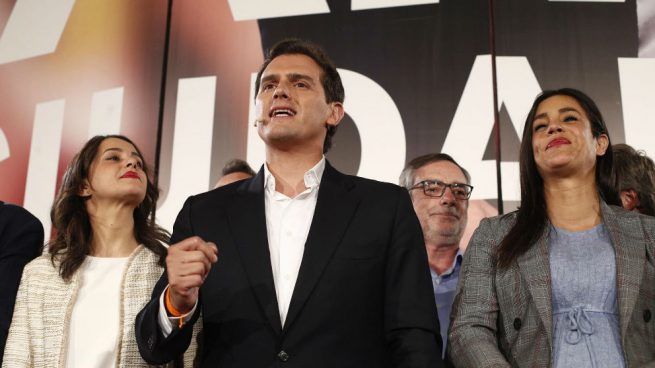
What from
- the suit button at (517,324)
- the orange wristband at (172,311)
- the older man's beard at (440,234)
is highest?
the older man's beard at (440,234)

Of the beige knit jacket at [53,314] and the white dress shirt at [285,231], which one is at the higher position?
the white dress shirt at [285,231]

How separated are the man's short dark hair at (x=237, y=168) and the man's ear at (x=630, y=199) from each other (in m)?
1.85

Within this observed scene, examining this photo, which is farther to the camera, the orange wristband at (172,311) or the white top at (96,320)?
the white top at (96,320)

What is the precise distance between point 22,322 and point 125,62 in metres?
2.23

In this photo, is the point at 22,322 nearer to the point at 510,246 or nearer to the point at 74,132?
the point at 510,246

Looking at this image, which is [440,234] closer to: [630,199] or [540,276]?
[630,199]

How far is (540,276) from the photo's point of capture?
203cm

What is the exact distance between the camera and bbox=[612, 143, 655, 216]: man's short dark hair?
107 inches

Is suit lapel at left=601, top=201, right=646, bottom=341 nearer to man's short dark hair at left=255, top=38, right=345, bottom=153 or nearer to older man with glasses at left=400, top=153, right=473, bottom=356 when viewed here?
man's short dark hair at left=255, top=38, right=345, bottom=153

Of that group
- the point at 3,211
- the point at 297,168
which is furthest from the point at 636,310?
the point at 3,211

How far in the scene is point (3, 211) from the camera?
255 centimetres

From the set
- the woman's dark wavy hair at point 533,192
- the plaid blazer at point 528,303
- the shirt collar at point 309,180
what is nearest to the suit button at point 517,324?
the plaid blazer at point 528,303

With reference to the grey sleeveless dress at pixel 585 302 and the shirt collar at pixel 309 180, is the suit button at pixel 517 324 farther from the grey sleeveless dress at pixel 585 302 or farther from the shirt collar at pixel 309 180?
the shirt collar at pixel 309 180

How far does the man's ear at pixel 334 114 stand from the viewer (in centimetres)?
225
